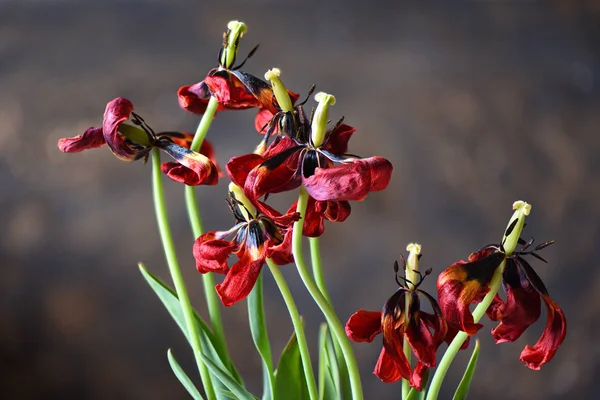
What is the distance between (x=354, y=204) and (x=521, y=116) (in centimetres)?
33

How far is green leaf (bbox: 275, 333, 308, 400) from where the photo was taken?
511mm

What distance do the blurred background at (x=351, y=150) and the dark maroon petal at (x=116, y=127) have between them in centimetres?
74

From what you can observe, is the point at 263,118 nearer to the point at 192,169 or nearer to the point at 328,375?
the point at 192,169

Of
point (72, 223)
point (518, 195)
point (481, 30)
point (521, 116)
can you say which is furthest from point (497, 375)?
point (72, 223)

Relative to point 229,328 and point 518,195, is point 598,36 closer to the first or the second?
point 518,195

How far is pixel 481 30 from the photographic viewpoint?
46.9 inches

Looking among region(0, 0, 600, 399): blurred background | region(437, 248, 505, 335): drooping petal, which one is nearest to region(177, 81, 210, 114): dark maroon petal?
region(437, 248, 505, 335): drooping petal

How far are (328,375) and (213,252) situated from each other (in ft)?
0.55

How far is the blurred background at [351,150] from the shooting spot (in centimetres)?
116

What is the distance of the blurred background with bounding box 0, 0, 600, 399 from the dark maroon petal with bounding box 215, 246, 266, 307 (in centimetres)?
77

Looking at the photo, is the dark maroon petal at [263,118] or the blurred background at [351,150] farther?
the blurred background at [351,150]

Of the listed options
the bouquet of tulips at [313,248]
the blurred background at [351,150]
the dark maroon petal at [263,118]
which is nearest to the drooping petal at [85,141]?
the bouquet of tulips at [313,248]

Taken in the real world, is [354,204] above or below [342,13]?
below

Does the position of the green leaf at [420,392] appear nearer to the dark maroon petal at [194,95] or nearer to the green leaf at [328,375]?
the green leaf at [328,375]
